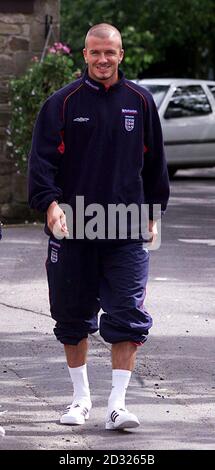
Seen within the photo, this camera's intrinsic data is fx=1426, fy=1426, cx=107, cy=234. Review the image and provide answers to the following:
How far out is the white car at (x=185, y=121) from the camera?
22.3 m

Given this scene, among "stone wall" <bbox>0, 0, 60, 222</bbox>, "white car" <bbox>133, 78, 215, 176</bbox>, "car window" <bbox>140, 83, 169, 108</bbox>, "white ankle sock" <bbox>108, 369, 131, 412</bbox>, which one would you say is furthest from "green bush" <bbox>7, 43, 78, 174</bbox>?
"white ankle sock" <bbox>108, 369, 131, 412</bbox>

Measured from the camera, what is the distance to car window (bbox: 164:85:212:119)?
2258cm

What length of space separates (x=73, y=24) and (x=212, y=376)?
993 inches

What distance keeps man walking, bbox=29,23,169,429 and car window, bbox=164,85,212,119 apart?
15.9m

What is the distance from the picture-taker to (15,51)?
1594 centimetres

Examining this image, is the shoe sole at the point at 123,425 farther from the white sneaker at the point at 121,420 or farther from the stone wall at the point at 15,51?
the stone wall at the point at 15,51

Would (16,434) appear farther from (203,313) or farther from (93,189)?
(203,313)

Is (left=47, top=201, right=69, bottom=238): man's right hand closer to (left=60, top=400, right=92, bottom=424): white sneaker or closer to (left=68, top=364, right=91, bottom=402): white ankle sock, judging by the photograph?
(left=68, top=364, right=91, bottom=402): white ankle sock

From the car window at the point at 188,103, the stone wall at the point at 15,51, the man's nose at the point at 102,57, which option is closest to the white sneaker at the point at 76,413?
the man's nose at the point at 102,57

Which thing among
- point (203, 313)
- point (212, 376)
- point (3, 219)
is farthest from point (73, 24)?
point (212, 376)

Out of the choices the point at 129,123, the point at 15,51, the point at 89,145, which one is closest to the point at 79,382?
the point at 89,145

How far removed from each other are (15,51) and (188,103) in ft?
24.5

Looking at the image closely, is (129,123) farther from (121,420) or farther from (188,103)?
(188,103)

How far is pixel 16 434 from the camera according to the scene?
6496mm
